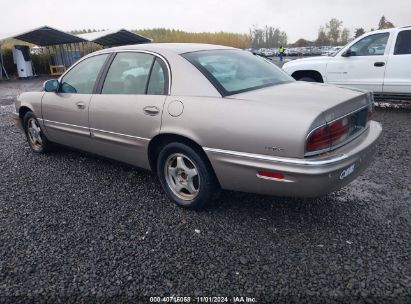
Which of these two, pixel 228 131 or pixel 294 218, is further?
pixel 294 218

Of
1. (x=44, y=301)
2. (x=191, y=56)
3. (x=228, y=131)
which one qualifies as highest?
(x=191, y=56)

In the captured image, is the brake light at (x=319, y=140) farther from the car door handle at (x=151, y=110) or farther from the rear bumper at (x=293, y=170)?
the car door handle at (x=151, y=110)

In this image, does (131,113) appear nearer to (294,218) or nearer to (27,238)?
(27,238)

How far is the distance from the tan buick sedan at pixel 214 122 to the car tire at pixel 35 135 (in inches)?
33.4

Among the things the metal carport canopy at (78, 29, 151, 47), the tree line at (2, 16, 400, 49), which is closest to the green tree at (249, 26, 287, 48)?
the tree line at (2, 16, 400, 49)

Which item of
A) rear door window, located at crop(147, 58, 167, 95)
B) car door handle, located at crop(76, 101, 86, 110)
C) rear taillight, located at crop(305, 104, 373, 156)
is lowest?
rear taillight, located at crop(305, 104, 373, 156)

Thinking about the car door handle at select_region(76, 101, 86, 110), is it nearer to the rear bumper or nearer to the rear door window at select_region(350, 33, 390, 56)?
the rear bumper

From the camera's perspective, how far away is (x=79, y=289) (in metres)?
2.20

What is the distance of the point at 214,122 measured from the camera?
2678 mm

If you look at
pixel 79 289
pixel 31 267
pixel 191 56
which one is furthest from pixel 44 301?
pixel 191 56

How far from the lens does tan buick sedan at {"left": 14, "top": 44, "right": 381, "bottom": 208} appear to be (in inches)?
95.7

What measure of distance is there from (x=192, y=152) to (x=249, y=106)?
655mm

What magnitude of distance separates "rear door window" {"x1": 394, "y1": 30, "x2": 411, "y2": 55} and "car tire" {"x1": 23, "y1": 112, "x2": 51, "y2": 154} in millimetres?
6737

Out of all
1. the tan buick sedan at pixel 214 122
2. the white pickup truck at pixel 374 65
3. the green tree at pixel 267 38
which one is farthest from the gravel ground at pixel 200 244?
the green tree at pixel 267 38
